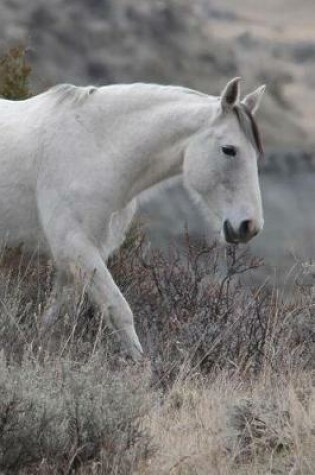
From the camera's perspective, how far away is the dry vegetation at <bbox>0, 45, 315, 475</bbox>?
4.88m

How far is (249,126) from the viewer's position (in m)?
7.07

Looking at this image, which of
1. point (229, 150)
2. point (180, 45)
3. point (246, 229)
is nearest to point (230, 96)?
point (229, 150)

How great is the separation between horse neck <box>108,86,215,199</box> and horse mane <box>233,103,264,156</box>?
24 centimetres

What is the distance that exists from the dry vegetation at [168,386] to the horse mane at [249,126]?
1.05 meters

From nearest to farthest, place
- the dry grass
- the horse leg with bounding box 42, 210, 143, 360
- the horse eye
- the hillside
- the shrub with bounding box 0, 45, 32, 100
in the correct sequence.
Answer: the dry grass
the horse eye
the horse leg with bounding box 42, 210, 143, 360
the shrub with bounding box 0, 45, 32, 100
the hillside

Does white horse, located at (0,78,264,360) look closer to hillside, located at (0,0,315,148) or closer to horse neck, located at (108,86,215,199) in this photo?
horse neck, located at (108,86,215,199)

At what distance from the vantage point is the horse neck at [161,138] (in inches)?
288

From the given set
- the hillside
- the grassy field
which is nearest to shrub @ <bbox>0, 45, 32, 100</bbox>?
the grassy field

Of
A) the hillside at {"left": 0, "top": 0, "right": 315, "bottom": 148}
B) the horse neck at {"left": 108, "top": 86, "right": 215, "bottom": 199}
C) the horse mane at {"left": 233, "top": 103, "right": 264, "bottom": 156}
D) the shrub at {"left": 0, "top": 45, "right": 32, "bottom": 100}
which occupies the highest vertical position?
the horse mane at {"left": 233, "top": 103, "right": 264, "bottom": 156}

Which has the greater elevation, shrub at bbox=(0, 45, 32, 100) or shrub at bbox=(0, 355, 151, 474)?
shrub at bbox=(0, 355, 151, 474)

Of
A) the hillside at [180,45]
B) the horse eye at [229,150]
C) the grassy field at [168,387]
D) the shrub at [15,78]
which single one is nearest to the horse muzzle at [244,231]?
the horse eye at [229,150]

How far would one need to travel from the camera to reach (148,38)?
126ft

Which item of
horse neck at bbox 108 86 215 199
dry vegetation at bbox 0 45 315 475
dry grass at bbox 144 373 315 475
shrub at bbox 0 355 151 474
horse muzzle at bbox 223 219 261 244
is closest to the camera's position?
shrub at bbox 0 355 151 474

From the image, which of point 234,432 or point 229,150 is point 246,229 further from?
point 234,432
